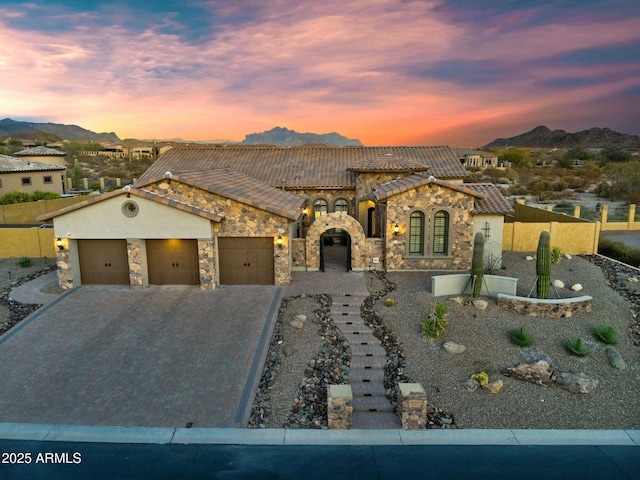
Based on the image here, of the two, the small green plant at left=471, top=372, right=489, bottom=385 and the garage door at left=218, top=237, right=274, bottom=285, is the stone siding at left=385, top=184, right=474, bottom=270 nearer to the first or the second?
the garage door at left=218, top=237, right=274, bottom=285

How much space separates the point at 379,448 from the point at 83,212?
14878mm

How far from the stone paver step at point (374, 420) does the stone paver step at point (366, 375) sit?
1423 millimetres

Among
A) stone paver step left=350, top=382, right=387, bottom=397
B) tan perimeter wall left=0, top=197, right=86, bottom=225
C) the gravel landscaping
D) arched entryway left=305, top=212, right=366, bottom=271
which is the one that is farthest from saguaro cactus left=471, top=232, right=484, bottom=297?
tan perimeter wall left=0, top=197, right=86, bottom=225

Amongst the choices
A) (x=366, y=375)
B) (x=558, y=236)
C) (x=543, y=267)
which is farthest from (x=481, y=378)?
(x=558, y=236)

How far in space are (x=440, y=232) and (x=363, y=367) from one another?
964 cm

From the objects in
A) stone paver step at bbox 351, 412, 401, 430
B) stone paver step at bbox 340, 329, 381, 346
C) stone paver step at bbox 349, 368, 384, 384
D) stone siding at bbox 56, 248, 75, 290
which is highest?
stone siding at bbox 56, 248, 75, 290

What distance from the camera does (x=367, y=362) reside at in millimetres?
13250

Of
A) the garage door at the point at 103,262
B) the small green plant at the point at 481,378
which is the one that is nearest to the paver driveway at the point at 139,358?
the garage door at the point at 103,262

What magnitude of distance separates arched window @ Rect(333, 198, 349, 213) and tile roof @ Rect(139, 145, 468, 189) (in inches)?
34.2

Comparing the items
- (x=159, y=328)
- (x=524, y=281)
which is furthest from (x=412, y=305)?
(x=159, y=328)

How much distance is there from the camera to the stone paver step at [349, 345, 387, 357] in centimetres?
1359

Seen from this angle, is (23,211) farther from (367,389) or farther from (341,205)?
(367,389)

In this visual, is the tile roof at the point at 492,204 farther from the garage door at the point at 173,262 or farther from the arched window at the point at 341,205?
the garage door at the point at 173,262

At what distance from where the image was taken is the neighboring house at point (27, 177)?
39.2 metres
